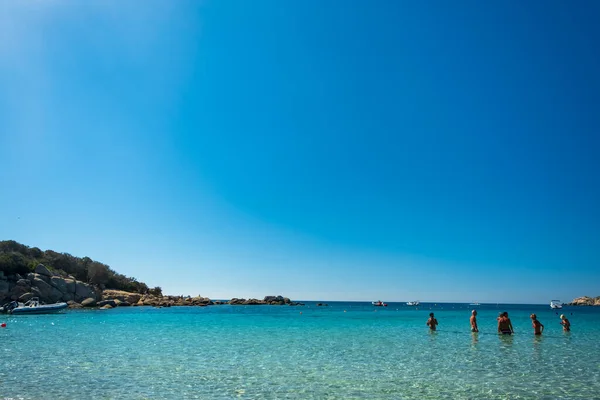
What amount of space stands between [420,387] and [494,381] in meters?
2.79

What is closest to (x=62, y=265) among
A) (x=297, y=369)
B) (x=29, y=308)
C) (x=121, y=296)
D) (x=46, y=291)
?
(x=121, y=296)

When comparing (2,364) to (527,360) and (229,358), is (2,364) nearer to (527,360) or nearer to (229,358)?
(229,358)

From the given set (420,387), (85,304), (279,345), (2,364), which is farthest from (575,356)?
(85,304)

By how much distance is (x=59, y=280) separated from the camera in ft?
234

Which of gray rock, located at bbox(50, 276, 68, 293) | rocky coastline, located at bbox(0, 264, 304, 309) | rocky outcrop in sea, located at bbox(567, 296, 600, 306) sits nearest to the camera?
rocky coastline, located at bbox(0, 264, 304, 309)

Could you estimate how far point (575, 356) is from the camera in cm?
1869

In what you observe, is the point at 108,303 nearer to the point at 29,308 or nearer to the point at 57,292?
the point at 57,292

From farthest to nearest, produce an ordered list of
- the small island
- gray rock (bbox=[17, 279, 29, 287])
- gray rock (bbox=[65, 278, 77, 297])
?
gray rock (bbox=[65, 278, 77, 297])
the small island
gray rock (bbox=[17, 279, 29, 287])

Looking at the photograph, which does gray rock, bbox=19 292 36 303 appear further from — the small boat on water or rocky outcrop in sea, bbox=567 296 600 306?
rocky outcrop in sea, bbox=567 296 600 306

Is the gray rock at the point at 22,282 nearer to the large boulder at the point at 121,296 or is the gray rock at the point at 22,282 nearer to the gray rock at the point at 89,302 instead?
the gray rock at the point at 89,302

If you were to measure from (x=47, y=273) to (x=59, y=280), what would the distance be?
251 cm

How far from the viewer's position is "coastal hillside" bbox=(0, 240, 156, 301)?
65000 mm

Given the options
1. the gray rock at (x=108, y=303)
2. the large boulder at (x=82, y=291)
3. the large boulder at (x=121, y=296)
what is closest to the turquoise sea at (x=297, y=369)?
the gray rock at (x=108, y=303)

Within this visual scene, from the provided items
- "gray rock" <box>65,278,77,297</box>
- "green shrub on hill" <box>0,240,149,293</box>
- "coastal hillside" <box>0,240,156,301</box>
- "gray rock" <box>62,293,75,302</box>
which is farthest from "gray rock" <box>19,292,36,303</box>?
"gray rock" <box>65,278,77,297</box>
